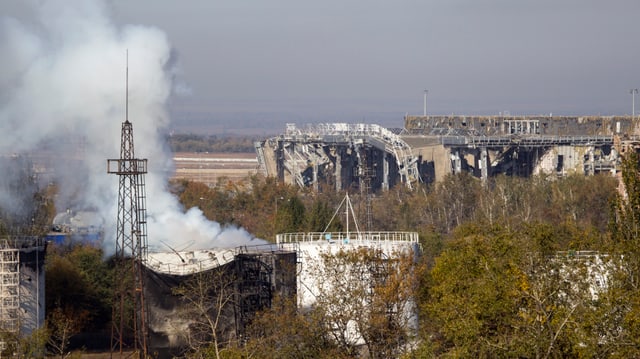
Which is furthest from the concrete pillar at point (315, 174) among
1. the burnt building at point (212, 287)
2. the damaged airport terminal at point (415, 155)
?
the burnt building at point (212, 287)

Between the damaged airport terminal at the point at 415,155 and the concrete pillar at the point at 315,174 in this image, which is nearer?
the damaged airport terminal at the point at 415,155

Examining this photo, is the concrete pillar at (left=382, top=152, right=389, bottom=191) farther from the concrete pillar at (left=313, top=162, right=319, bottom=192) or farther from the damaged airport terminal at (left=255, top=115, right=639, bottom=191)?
the concrete pillar at (left=313, top=162, right=319, bottom=192)

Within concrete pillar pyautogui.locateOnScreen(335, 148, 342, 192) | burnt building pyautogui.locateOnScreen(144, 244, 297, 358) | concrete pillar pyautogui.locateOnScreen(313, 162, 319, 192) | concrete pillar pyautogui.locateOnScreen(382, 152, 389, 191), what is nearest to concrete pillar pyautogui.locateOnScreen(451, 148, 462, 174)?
concrete pillar pyautogui.locateOnScreen(382, 152, 389, 191)

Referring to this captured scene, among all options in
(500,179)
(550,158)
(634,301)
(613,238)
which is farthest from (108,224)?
(550,158)

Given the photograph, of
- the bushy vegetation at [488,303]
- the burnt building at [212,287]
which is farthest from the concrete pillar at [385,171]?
the burnt building at [212,287]

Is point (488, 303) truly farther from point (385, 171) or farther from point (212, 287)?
point (385, 171)

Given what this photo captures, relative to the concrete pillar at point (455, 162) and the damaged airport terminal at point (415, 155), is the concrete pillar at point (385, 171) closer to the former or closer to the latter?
the damaged airport terminal at point (415, 155)

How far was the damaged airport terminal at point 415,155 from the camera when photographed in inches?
4830

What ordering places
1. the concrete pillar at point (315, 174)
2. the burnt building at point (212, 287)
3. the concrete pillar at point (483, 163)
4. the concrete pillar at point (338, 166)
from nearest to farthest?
the burnt building at point (212, 287) < the concrete pillar at point (483, 163) < the concrete pillar at point (315, 174) < the concrete pillar at point (338, 166)

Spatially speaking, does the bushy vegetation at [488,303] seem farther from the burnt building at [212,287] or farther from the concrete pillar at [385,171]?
the concrete pillar at [385,171]

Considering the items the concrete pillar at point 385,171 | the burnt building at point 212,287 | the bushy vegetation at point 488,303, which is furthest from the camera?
the concrete pillar at point 385,171

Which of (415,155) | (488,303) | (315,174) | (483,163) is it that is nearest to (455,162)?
(483,163)

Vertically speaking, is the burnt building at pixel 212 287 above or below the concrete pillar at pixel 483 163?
below

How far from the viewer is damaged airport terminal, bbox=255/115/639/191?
123 metres
